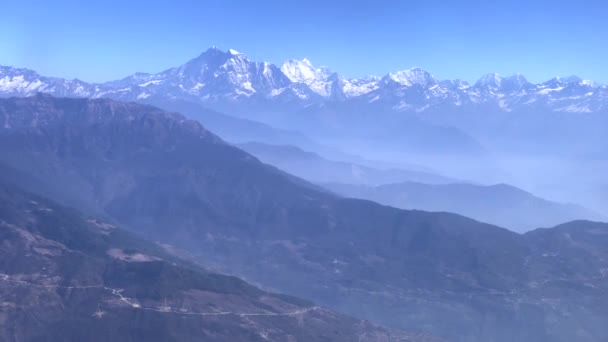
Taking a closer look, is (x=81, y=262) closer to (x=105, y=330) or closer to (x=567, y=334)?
(x=105, y=330)

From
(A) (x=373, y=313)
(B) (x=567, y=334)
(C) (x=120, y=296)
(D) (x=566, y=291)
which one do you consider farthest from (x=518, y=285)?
(C) (x=120, y=296)

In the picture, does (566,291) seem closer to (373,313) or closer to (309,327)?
(373,313)

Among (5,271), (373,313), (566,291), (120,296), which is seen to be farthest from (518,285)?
(5,271)

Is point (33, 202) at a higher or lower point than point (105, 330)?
higher

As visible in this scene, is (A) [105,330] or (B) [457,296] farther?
(B) [457,296]

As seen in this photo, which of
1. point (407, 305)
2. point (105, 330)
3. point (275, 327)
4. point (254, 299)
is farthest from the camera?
point (407, 305)

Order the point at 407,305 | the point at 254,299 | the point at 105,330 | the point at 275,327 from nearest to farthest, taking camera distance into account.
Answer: the point at 105,330 < the point at 275,327 < the point at 254,299 < the point at 407,305
